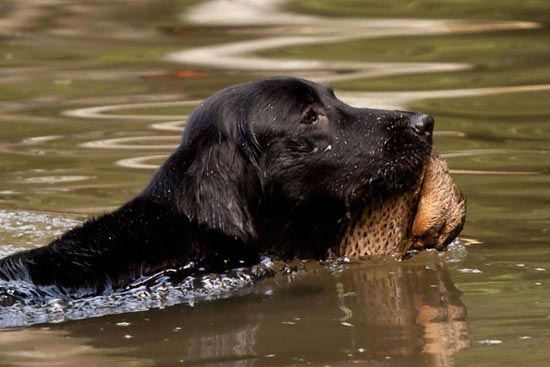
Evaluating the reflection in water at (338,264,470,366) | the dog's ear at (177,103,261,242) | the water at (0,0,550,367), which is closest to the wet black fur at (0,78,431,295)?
the dog's ear at (177,103,261,242)

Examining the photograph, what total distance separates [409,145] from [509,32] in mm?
7194

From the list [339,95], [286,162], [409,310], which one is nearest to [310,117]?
[286,162]

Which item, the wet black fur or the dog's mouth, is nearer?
the wet black fur

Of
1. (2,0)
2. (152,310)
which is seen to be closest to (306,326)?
(152,310)

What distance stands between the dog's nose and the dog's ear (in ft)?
2.59

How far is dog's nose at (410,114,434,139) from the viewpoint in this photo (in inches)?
271

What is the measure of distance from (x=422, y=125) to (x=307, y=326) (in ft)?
4.36

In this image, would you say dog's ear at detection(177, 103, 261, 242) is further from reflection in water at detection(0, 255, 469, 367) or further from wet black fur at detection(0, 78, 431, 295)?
reflection in water at detection(0, 255, 469, 367)

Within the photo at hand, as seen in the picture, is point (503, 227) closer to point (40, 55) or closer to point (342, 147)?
point (342, 147)

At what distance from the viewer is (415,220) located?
276 inches

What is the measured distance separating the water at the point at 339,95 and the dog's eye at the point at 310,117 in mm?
814

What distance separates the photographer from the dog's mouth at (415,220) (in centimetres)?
691

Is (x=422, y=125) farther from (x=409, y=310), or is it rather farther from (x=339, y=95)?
(x=339, y=95)

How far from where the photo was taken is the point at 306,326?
6.08m
